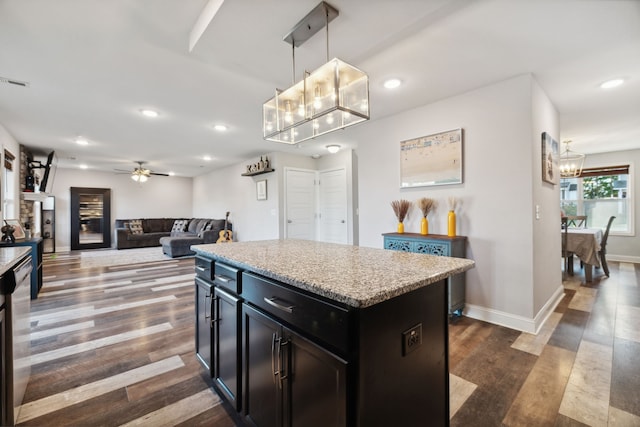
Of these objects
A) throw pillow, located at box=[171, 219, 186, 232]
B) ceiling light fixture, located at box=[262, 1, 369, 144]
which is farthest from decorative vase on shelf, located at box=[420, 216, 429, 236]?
throw pillow, located at box=[171, 219, 186, 232]

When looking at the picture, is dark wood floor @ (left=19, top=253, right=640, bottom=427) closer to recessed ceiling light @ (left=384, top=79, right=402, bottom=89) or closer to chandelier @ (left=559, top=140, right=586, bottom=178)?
recessed ceiling light @ (left=384, top=79, right=402, bottom=89)

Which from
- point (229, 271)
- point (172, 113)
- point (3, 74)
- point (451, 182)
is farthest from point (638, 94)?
point (3, 74)

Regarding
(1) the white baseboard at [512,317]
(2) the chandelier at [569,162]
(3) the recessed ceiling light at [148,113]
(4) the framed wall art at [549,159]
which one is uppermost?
(3) the recessed ceiling light at [148,113]

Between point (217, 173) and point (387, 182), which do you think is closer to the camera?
point (387, 182)

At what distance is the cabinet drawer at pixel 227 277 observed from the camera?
4.70 feet

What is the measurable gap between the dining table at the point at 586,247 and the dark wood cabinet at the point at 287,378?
5.04 meters

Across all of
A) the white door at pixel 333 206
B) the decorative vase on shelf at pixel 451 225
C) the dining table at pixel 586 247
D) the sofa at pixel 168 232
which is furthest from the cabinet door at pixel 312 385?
the sofa at pixel 168 232

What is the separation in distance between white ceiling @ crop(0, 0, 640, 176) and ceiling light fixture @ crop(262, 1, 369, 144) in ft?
0.27

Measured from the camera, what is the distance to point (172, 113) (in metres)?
3.61

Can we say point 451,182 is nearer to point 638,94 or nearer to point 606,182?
point 638,94

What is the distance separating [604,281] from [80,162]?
11.0 metres

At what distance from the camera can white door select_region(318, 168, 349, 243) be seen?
5.85 meters

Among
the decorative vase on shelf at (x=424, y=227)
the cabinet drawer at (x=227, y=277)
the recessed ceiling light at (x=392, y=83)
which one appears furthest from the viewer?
the decorative vase on shelf at (x=424, y=227)

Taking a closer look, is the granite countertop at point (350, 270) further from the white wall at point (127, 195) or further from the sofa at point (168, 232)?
the white wall at point (127, 195)
